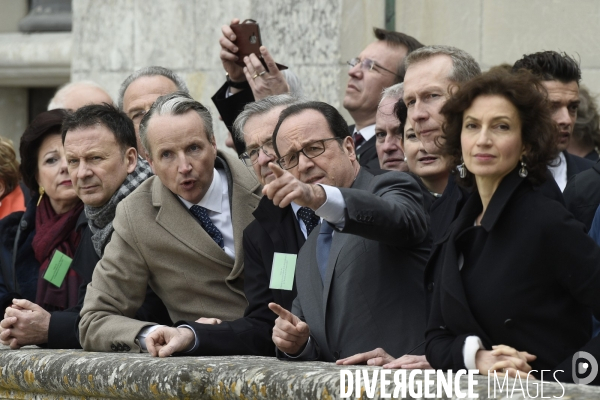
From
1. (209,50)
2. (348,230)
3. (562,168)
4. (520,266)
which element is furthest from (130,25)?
(520,266)

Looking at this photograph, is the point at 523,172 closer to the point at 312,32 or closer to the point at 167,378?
the point at 167,378

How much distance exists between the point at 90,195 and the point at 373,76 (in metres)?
1.68

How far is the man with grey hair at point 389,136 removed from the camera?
526 cm

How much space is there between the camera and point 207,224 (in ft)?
16.3

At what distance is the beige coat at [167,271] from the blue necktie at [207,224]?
0.19 feet

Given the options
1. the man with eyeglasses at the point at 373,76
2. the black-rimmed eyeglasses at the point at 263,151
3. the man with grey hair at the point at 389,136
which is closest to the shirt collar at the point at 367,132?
the man with eyeglasses at the point at 373,76

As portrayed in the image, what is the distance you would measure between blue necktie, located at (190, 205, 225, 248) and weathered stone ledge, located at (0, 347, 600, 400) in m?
0.78

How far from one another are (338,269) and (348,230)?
17.6 inches

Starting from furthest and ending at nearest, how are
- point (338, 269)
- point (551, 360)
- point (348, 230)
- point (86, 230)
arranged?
point (86, 230), point (338, 269), point (348, 230), point (551, 360)

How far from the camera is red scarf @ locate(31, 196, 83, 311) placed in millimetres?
5395

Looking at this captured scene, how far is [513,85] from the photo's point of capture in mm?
3389

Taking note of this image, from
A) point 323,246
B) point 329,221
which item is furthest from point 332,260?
point 329,221

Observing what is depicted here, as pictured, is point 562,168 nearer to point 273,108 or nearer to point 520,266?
point 273,108

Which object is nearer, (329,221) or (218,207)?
(329,221)
